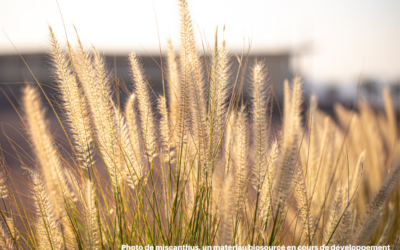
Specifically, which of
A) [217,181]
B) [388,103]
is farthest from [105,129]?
[388,103]

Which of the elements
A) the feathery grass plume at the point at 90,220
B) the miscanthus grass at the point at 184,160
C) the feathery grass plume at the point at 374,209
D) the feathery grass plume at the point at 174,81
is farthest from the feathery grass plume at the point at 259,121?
the feathery grass plume at the point at 90,220

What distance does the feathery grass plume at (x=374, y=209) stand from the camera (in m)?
0.93

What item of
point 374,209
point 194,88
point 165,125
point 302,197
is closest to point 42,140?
point 165,125

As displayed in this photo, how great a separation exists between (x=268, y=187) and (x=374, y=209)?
450 mm

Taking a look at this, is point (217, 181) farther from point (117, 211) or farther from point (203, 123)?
point (117, 211)

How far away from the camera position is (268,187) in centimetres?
88

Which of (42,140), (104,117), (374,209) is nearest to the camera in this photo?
(42,140)

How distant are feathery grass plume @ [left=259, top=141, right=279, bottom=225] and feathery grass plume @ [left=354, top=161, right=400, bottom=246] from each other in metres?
0.39

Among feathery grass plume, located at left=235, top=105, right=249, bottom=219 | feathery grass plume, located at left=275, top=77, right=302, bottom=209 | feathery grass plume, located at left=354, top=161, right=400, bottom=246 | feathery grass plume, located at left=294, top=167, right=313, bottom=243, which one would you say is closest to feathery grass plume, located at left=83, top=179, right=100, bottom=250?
feathery grass plume, located at left=235, top=105, right=249, bottom=219

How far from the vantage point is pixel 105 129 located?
864 millimetres

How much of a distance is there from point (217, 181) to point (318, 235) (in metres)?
0.56

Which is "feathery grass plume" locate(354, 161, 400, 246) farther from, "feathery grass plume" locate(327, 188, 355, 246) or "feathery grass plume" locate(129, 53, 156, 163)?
"feathery grass plume" locate(129, 53, 156, 163)

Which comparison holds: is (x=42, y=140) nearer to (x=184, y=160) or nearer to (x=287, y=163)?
(x=184, y=160)

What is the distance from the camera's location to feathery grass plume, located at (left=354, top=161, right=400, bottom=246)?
93 cm
